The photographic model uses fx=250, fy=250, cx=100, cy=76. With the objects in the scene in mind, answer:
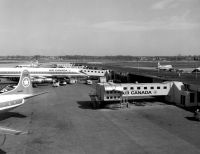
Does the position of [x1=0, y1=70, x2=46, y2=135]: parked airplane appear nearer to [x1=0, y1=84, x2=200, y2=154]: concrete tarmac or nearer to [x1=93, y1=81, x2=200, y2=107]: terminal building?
[x1=0, y1=84, x2=200, y2=154]: concrete tarmac

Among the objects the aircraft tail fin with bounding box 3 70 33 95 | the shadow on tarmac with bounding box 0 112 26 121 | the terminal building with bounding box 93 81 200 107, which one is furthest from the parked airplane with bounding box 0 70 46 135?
the terminal building with bounding box 93 81 200 107

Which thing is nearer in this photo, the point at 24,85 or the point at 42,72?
the point at 24,85

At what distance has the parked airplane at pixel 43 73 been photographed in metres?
87.5

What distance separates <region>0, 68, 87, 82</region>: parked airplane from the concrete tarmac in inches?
1569

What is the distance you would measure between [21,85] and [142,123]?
2006 cm

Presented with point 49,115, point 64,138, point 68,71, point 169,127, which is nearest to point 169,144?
point 169,127

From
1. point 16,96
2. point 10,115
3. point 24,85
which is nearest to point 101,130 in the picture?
point 16,96

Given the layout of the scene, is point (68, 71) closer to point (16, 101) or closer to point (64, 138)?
point (16, 101)

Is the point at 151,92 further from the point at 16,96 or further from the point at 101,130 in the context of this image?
the point at 16,96

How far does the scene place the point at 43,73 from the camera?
299ft

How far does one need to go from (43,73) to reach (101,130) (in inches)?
2412

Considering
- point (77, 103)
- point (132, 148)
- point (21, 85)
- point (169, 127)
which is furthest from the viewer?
point (77, 103)

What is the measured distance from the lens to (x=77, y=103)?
53188 millimetres

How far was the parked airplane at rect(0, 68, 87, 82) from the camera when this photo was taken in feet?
287
